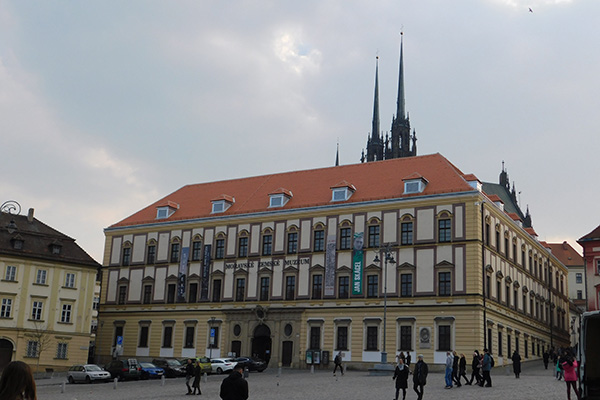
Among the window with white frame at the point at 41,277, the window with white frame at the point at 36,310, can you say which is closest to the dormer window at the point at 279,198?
the window with white frame at the point at 41,277

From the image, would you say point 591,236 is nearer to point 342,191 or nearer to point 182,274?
point 342,191

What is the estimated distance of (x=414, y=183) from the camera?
56.9 meters

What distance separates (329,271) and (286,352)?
7613 mm

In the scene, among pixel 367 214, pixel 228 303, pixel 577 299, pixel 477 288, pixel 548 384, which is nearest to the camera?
pixel 548 384

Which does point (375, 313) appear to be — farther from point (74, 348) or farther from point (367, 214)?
point (74, 348)

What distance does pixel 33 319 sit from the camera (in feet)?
198

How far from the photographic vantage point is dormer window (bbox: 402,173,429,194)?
56.6 metres

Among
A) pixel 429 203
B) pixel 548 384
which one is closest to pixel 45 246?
pixel 429 203

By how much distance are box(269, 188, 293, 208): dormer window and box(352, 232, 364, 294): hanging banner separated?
338 inches

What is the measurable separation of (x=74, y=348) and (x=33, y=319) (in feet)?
15.4

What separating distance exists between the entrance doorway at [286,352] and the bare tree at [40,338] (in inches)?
779

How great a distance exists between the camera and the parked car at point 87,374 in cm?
4612

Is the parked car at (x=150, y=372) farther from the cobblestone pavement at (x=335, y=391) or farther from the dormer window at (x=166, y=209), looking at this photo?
the dormer window at (x=166, y=209)

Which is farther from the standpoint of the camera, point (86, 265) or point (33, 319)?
point (86, 265)
